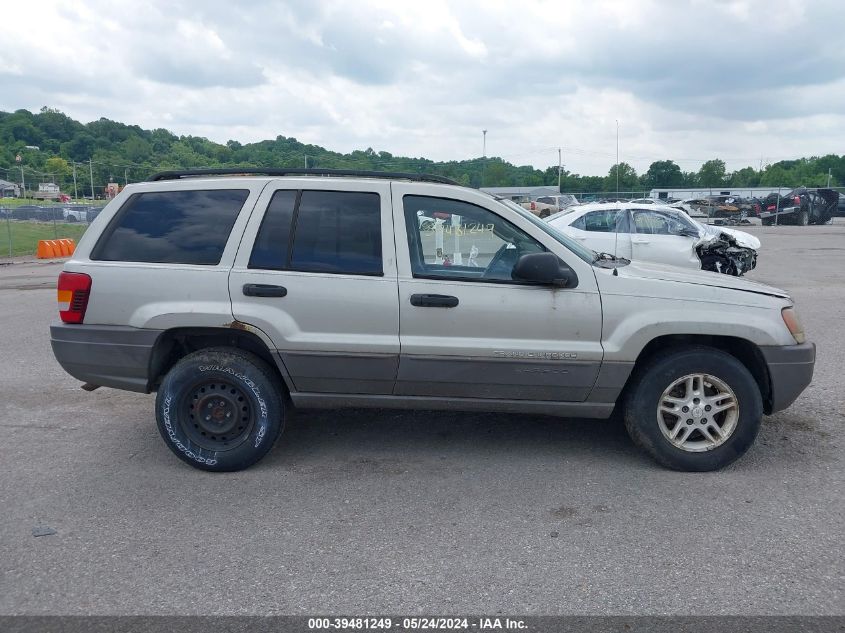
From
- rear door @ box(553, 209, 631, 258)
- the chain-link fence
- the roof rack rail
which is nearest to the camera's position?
the roof rack rail

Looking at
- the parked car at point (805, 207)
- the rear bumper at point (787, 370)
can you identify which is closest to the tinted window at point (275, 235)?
the rear bumper at point (787, 370)

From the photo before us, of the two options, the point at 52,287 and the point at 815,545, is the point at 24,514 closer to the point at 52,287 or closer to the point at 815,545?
the point at 815,545

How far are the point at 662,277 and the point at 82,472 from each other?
3.94 meters

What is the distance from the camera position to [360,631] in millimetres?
2762

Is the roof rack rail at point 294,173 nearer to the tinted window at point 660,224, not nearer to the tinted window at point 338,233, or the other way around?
the tinted window at point 338,233

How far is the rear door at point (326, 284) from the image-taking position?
13.8 ft

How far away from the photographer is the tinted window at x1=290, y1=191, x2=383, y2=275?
4258mm

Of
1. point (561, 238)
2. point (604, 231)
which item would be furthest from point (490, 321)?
point (604, 231)

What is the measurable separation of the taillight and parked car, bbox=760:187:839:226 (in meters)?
38.1

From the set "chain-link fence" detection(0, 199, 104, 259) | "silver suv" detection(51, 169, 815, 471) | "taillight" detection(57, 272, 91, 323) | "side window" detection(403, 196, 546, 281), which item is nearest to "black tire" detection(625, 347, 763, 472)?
"silver suv" detection(51, 169, 815, 471)

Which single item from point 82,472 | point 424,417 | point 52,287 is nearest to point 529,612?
point 424,417

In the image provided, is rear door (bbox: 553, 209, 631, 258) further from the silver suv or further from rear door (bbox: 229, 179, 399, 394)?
rear door (bbox: 229, 179, 399, 394)

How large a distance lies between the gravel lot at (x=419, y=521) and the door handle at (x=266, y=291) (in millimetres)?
A: 1152

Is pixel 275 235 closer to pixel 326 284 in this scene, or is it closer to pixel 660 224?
pixel 326 284
